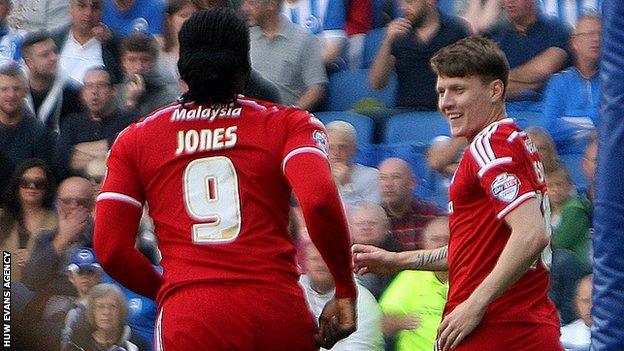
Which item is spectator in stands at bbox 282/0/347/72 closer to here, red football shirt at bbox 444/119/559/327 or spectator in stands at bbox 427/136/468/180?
spectator in stands at bbox 427/136/468/180

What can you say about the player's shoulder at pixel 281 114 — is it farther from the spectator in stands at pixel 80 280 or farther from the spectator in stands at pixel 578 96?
the spectator in stands at pixel 80 280

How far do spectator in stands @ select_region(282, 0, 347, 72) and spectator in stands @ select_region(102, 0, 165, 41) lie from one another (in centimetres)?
90

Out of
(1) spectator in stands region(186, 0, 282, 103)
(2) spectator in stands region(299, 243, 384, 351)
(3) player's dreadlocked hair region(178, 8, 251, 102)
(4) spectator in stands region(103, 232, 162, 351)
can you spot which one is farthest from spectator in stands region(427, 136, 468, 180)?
(3) player's dreadlocked hair region(178, 8, 251, 102)

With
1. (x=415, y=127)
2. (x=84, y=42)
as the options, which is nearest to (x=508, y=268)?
(x=415, y=127)

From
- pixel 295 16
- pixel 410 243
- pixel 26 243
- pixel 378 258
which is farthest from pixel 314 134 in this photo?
pixel 26 243

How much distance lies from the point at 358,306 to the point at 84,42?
3026 millimetres

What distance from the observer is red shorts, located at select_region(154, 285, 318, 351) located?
386 centimetres

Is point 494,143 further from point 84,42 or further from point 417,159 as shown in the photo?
point 84,42

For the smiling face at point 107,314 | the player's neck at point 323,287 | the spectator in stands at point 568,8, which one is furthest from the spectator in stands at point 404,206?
the smiling face at point 107,314

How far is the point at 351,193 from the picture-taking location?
734 centimetres

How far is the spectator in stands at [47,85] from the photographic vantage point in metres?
8.77

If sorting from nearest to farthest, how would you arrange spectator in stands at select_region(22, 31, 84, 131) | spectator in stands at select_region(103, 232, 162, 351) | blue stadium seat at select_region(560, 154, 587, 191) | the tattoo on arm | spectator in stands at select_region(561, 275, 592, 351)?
the tattoo on arm → spectator in stands at select_region(561, 275, 592, 351) → blue stadium seat at select_region(560, 154, 587, 191) → spectator in stands at select_region(103, 232, 162, 351) → spectator in stands at select_region(22, 31, 84, 131)

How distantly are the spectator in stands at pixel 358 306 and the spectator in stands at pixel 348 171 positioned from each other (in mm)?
492

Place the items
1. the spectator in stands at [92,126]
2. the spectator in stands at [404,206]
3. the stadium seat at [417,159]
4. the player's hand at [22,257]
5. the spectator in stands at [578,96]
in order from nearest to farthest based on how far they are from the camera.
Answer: the spectator in stands at [578,96]
the spectator in stands at [404,206]
the stadium seat at [417,159]
the spectator in stands at [92,126]
the player's hand at [22,257]
